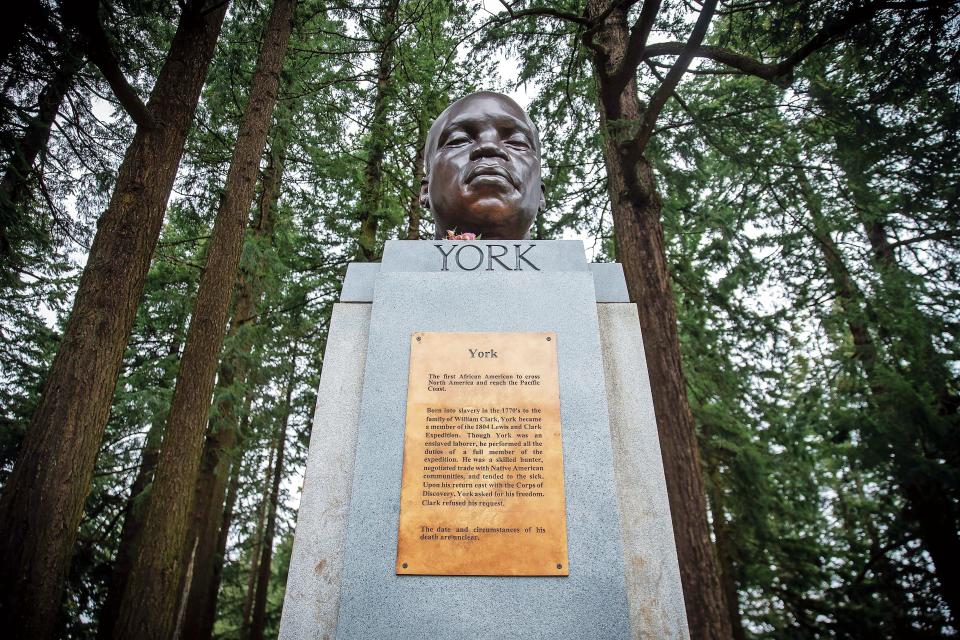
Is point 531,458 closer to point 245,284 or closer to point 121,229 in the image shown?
point 121,229

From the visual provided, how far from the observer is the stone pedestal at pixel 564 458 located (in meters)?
2.24

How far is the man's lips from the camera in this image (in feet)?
12.8

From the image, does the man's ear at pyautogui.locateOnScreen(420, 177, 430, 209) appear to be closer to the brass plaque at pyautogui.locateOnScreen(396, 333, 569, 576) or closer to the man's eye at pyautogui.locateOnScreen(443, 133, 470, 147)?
the man's eye at pyautogui.locateOnScreen(443, 133, 470, 147)

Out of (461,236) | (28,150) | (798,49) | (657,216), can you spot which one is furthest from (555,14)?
(28,150)

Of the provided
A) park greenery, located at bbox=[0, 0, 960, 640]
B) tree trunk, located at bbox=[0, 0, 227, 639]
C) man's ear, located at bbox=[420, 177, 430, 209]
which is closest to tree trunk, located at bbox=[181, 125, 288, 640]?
park greenery, located at bbox=[0, 0, 960, 640]

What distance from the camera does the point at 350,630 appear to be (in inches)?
86.4

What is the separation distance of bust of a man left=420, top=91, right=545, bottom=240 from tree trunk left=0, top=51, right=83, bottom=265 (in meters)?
4.15

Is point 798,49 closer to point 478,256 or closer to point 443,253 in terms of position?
point 478,256

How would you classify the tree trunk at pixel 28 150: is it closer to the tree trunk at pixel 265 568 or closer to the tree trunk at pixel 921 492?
the tree trunk at pixel 265 568

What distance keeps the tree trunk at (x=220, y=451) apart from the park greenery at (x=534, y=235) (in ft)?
0.21

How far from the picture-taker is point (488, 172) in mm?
3895

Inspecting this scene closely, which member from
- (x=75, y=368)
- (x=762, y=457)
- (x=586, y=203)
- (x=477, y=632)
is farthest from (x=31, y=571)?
(x=762, y=457)

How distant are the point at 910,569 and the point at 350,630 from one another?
9.60 metres

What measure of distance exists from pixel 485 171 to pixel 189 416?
4.41 m
